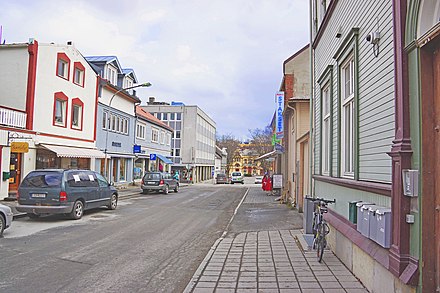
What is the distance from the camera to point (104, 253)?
324 inches

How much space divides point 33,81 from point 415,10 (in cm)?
1955

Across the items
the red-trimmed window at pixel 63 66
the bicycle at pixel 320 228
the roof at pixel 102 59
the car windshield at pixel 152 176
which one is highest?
the roof at pixel 102 59

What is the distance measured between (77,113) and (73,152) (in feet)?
10.6

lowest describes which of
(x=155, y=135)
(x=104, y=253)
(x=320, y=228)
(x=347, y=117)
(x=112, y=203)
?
(x=104, y=253)

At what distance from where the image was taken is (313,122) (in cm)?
1109

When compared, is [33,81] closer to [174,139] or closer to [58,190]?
[58,190]

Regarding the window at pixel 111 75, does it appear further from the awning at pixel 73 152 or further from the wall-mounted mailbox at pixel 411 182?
the wall-mounted mailbox at pixel 411 182

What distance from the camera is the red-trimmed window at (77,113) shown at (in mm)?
24062

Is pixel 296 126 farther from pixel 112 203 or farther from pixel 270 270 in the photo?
pixel 270 270

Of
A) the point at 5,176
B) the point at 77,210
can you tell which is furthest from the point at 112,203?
the point at 5,176

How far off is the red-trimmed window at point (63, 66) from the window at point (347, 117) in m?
18.5

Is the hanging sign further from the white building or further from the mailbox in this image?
the mailbox

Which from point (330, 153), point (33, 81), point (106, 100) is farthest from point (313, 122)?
point (106, 100)

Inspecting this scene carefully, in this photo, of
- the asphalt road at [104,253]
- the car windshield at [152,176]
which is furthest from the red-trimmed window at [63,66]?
the asphalt road at [104,253]
